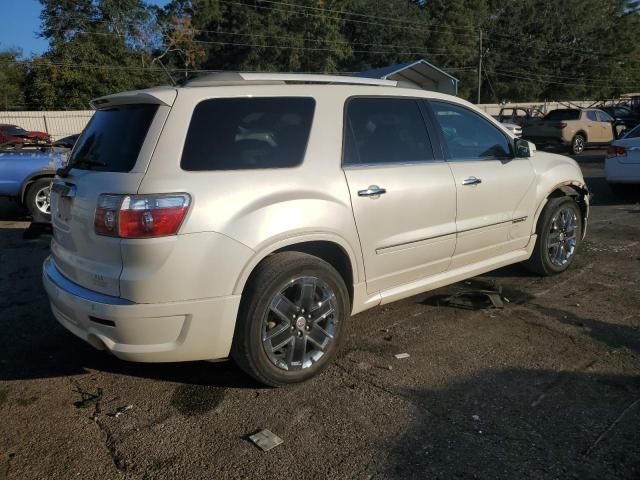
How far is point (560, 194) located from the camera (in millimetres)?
5570

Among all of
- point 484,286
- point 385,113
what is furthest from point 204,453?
point 484,286

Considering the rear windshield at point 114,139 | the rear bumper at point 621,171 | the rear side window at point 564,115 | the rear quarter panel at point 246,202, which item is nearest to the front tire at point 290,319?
the rear quarter panel at point 246,202

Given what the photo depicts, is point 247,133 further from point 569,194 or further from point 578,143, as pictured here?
point 578,143

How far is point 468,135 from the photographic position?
4.73m

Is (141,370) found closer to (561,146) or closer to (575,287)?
(575,287)

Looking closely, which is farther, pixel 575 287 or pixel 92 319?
pixel 575 287

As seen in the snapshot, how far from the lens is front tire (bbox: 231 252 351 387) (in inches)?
129

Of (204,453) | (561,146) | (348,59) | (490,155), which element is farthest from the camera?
(348,59)

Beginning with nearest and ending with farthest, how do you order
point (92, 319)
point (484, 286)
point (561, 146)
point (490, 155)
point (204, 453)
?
point (204, 453) → point (92, 319) → point (490, 155) → point (484, 286) → point (561, 146)

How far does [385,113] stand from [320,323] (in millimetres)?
1609

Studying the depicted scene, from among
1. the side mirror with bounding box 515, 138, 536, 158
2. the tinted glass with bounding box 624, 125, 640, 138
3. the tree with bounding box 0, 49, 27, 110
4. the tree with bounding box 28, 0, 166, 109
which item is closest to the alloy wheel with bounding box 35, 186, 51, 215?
the side mirror with bounding box 515, 138, 536, 158

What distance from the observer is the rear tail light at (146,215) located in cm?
296

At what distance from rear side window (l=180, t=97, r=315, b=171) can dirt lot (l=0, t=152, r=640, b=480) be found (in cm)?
141

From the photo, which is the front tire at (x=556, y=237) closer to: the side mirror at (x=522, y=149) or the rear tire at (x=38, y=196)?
the side mirror at (x=522, y=149)
